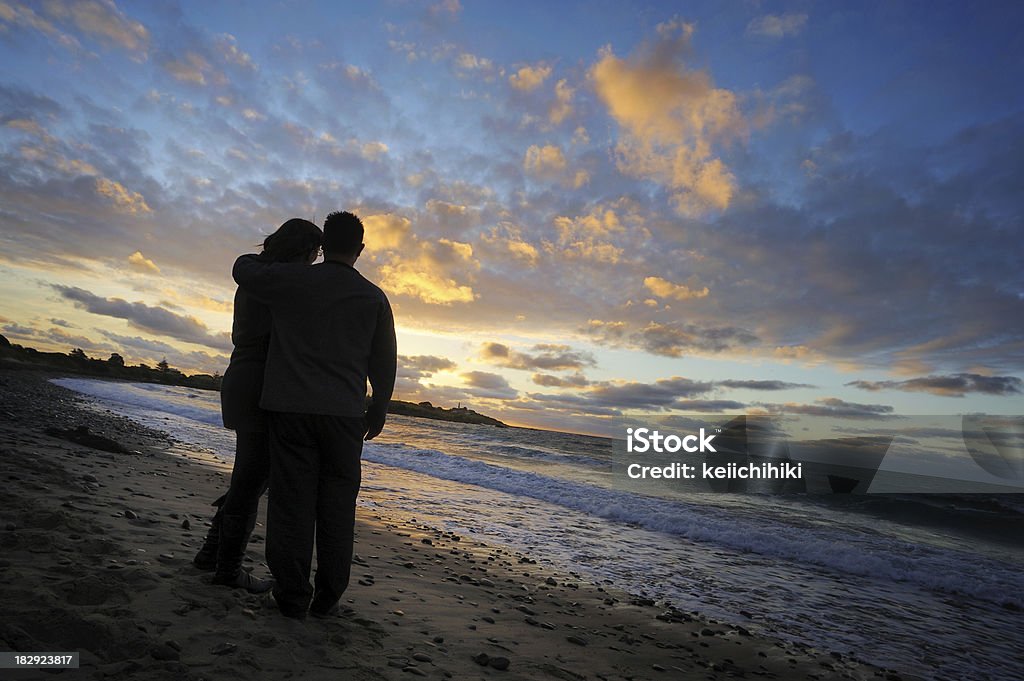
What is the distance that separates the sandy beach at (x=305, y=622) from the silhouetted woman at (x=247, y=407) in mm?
238

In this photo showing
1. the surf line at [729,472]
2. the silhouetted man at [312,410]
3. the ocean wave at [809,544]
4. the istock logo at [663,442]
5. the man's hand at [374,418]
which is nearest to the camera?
the silhouetted man at [312,410]

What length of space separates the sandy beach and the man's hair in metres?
2.37

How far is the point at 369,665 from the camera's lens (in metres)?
2.93

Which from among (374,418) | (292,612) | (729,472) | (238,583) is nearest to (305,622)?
(292,612)

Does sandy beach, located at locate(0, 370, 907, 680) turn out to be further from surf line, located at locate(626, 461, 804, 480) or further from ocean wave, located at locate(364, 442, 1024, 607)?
surf line, located at locate(626, 461, 804, 480)

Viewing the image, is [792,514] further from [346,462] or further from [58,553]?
[58,553]

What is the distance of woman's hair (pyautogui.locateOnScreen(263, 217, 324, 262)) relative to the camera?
11.5 feet

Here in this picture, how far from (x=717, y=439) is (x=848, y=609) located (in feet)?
159

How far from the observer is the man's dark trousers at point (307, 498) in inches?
124

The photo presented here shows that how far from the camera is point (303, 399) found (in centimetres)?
312

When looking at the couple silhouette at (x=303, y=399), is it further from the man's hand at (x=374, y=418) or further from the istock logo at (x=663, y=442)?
the istock logo at (x=663, y=442)

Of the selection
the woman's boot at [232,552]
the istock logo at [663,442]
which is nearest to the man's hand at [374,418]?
the woman's boot at [232,552]

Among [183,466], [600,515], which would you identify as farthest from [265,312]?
[600,515]

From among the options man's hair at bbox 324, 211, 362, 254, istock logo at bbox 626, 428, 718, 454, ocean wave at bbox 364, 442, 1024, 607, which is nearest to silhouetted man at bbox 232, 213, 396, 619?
man's hair at bbox 324, 211, 362, 254
